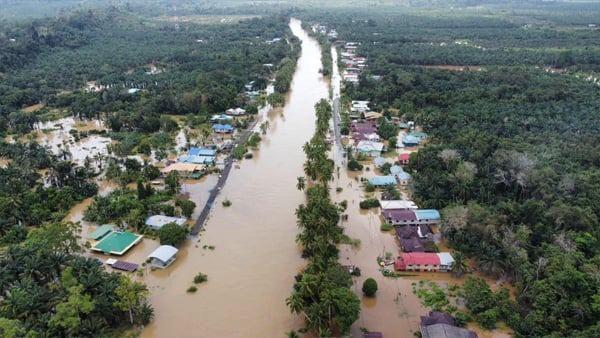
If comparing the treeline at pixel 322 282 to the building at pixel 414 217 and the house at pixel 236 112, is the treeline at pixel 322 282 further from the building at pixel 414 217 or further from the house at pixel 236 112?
the house at pixel 236 112

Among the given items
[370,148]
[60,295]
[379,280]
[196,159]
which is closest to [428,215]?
[379,280]

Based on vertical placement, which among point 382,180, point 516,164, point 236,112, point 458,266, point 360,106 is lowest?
point 458,266

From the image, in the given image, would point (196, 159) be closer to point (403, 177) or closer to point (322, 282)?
point (403, 177)

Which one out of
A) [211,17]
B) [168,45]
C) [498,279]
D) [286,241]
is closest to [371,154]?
[286,241]

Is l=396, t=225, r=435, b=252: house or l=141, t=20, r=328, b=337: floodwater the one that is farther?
l=396, t=225, r=435, b=252: house

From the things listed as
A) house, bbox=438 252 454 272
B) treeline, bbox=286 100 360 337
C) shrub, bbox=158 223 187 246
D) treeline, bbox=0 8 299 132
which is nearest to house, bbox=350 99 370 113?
treeline, bbox=0 8 299 132

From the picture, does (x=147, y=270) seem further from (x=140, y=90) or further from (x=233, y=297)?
(x=140, y=90)

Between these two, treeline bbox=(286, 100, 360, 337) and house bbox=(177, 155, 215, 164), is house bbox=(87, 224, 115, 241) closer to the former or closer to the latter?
house bbox=(177, 155, 215, 164)
